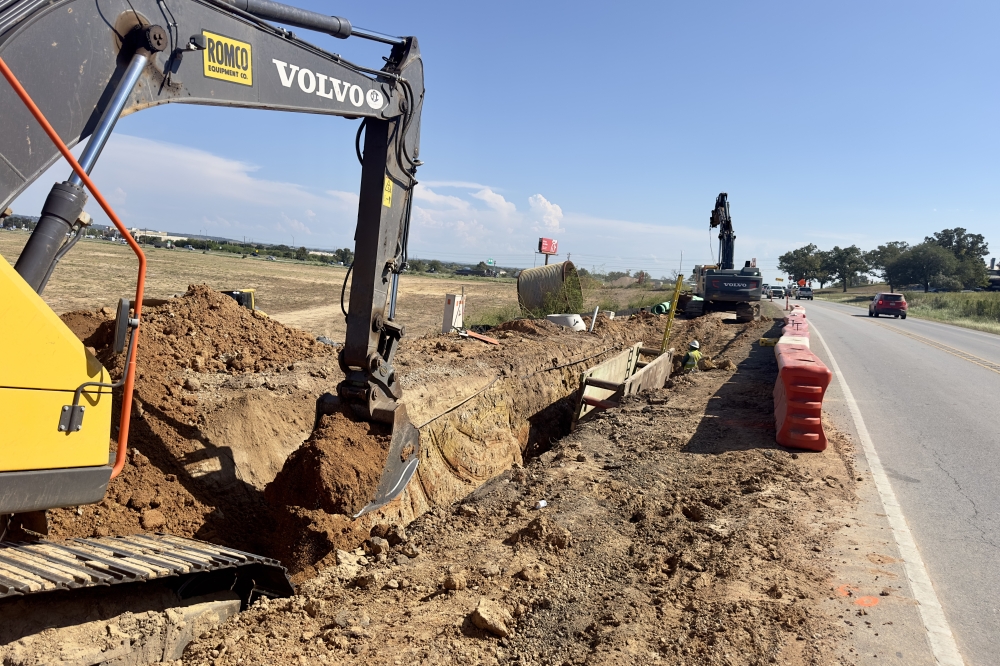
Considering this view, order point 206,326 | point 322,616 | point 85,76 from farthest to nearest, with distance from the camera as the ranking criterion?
point 206,326
point 322,616
point 85,76

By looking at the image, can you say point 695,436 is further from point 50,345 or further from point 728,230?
point 728,230

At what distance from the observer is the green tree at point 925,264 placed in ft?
279

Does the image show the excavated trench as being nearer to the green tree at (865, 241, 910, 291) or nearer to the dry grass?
the dry grass

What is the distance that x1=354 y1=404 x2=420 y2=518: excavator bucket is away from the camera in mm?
5766

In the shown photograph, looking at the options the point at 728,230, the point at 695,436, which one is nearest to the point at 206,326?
the point at 695,436

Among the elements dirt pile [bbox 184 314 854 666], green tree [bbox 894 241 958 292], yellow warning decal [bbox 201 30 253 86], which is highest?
green tree [bbox 894 241 958 292]

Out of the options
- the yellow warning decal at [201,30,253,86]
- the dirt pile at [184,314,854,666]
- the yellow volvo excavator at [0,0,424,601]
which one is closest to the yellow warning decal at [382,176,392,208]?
the yellow volvo excavator at [0,0,424,601]

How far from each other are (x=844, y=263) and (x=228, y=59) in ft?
380

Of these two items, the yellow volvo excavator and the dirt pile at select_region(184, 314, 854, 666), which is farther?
the dirt pile at select_region(184, 314, 854, 666)

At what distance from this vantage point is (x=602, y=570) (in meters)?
4.93

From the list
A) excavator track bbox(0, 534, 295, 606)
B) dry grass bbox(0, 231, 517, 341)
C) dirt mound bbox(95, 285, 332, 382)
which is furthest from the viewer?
dry grass bbox(0, 231, 517, 341)

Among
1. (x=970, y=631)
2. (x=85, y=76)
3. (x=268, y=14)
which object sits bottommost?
(x=970, y=631)

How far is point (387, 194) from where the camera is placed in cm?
575

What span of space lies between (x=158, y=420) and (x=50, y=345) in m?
3.30
